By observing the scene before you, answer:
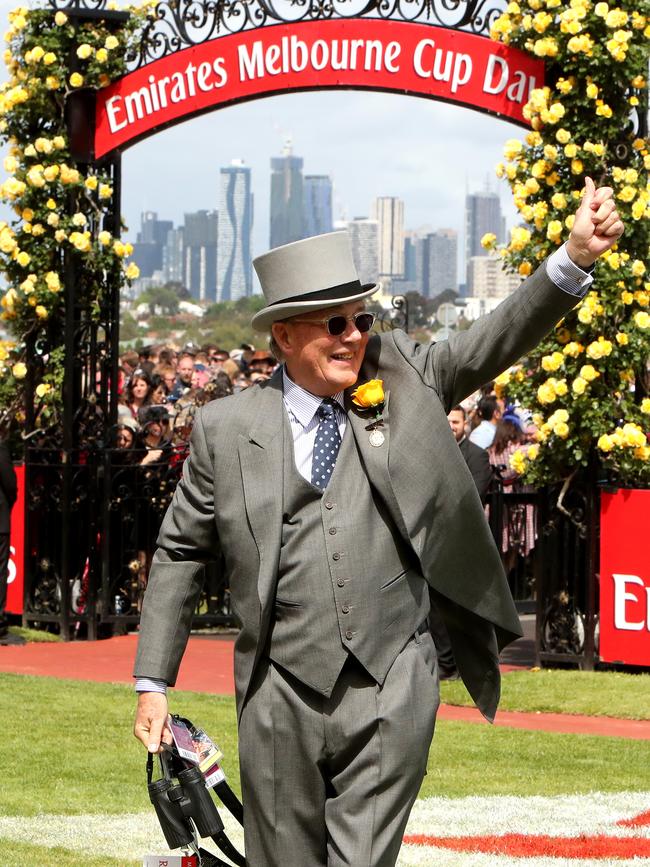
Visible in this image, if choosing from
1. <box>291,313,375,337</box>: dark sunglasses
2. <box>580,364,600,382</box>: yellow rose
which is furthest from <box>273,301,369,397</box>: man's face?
<box>580,364,600,382</box>: yellow rose

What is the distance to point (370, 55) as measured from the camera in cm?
1195

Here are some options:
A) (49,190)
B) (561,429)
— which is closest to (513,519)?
(561,429)

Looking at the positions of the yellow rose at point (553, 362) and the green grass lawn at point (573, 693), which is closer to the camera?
the green grass lawn at point (573, 693)

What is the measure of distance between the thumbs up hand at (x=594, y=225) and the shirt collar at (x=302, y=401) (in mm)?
785

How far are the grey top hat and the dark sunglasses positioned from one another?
0.04 m

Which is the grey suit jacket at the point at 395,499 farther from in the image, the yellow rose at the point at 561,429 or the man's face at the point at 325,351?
the yellow rose at the point at 561,429

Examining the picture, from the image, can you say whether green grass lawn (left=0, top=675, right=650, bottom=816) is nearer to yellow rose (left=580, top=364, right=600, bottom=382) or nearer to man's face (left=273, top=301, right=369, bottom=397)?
yellow rose (left=580, top=364, right=600, bottom=382)

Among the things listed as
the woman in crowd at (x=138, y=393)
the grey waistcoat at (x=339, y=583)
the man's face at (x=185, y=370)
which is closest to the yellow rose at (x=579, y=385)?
the woman in crowd at (x=138, y=393)

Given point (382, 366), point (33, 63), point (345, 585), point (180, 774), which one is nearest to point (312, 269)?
point (382, 366)

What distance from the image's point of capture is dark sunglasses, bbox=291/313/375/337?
4312mm

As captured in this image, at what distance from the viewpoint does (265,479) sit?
4289 mm

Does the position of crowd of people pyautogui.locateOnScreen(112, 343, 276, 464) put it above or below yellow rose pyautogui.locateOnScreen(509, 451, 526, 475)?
above

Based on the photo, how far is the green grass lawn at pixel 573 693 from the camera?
10109mm

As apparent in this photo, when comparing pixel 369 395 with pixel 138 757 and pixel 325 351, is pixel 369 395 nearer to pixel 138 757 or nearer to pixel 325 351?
pixel 325 351
